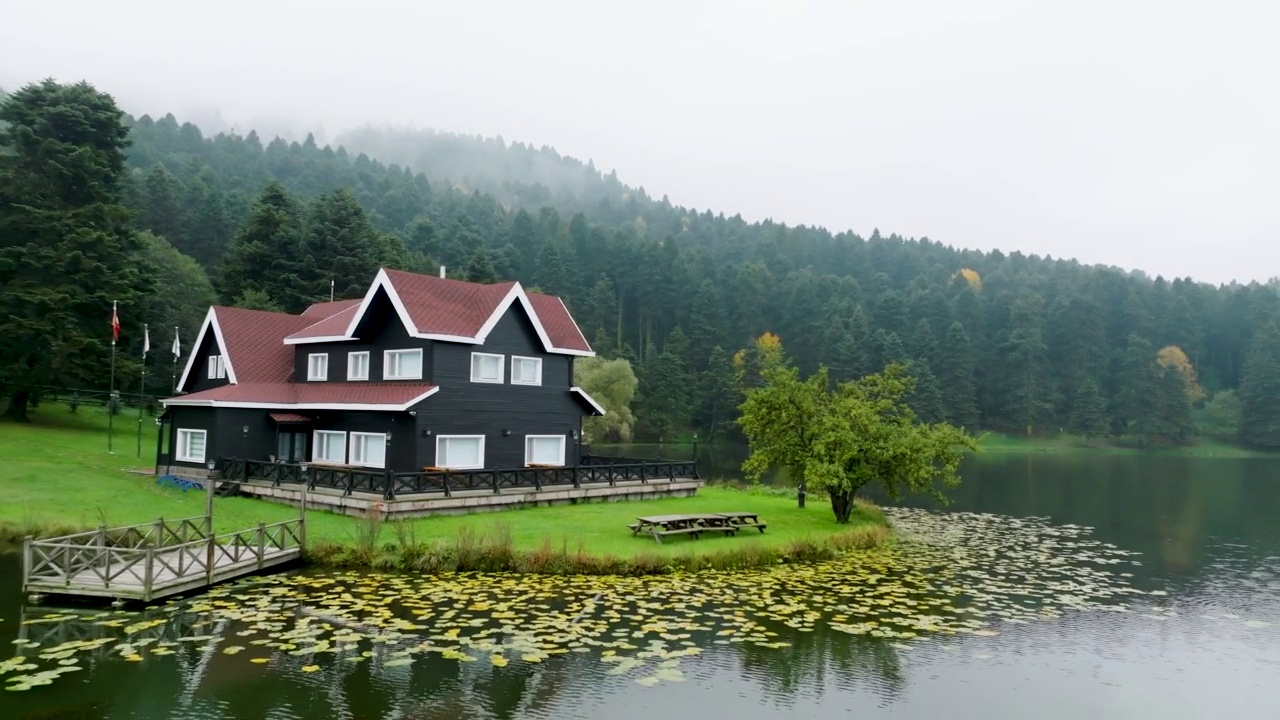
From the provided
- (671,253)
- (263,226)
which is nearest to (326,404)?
(263,226)

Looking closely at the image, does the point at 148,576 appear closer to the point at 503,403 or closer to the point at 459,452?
the point at 459,452

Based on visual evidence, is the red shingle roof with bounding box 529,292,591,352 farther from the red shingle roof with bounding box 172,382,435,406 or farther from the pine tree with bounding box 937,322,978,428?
the pine tree with bounding box 937,322,978,428

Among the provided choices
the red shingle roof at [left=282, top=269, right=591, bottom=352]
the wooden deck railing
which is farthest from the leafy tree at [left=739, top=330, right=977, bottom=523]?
the red shingle roof at [left=282, top=269, right=591, bottom=352]

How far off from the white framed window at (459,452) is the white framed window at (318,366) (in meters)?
8.06

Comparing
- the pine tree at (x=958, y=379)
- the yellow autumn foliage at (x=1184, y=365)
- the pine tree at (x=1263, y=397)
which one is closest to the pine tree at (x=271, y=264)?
the pine tree at (x=958, y=379)

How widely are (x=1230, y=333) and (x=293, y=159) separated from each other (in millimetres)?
164108

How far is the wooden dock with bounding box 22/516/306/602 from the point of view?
1798cm

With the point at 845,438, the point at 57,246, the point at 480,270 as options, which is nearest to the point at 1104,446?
the point at 480,270

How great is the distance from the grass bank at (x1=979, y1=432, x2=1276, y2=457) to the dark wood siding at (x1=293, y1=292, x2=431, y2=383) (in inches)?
3172

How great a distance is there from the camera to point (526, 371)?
3491 cm

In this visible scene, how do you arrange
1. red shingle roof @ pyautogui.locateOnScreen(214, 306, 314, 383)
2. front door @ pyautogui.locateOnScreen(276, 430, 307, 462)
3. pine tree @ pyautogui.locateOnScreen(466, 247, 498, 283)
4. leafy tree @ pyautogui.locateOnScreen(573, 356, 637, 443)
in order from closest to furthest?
1. front door @ pyautogui.locateOnScreen(276, 430, 307, 462)
2. red shingle roof @ pyautogui.locateOnScreen(214, 306, 314, 383)
3. leafy tree @ pyautogui.locateOnScreen(573, 356, 637, 443)
4. pine tree @ pyautogui.locateOnScreen(466, 247, 498, 283)

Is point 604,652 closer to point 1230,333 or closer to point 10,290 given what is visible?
point 10,290

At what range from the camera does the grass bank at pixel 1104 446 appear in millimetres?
97375

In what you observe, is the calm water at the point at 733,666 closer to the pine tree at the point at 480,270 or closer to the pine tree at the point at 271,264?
the pine tree at the point at 271,264
